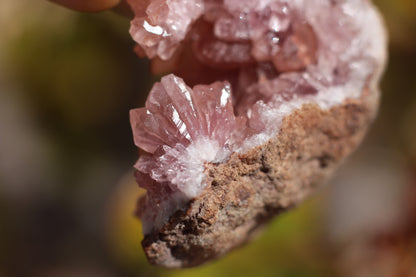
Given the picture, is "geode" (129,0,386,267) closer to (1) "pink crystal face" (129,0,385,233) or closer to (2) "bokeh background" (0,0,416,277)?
(1) "pink crystal face" (129,0,385,233)

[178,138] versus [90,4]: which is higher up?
[90,4]

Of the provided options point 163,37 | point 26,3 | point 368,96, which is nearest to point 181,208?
point 163,37

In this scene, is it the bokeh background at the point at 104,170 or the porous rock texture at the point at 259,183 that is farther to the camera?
the bokeh background at the point at 104,170

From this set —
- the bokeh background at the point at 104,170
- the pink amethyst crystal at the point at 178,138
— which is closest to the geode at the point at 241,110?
the pink amethyst crystal at the point at 178,138

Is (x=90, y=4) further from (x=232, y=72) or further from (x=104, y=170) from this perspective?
(x=104, y=170)

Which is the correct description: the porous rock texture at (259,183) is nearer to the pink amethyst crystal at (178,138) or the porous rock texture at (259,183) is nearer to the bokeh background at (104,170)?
the pink amethyst crystal at (178,138)

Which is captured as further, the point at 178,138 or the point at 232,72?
the point at 232,72

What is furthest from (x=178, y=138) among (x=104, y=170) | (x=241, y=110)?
(x=104, y=170)
